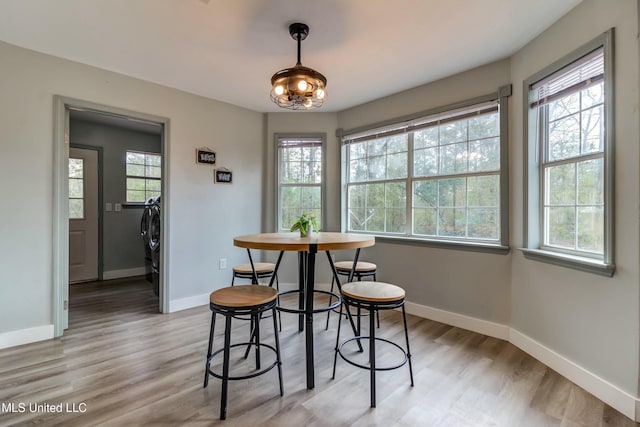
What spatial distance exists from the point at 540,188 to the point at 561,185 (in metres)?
0.17

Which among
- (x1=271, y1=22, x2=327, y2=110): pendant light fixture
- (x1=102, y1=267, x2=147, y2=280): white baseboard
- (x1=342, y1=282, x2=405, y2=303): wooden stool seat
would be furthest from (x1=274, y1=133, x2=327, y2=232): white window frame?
(x1=102, y1=267, x2=147, y2=280): white baseboard

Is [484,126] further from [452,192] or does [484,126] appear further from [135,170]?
[135,170]

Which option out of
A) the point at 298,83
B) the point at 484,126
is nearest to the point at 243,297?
the point at 298,83

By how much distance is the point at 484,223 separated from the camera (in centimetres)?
273

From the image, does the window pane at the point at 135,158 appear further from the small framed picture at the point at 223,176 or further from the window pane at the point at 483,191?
the window pane at the point at 483,191

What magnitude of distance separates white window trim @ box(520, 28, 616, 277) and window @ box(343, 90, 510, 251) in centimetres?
22

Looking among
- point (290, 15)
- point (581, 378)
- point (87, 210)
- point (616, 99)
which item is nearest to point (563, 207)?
point (616, 99)

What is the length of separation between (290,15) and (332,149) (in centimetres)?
203

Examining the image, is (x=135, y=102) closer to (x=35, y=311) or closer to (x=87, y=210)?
(x=35, y=311)

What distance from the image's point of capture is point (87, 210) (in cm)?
454

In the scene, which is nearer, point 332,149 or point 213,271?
point 213,271

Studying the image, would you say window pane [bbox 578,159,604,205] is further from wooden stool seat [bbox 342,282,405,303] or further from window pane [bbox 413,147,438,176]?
wooden stool seat [bbox 342,282,405,303]

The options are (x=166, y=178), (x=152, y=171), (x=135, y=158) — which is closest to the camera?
(x=166, y=178)

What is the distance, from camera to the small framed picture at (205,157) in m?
3.38
